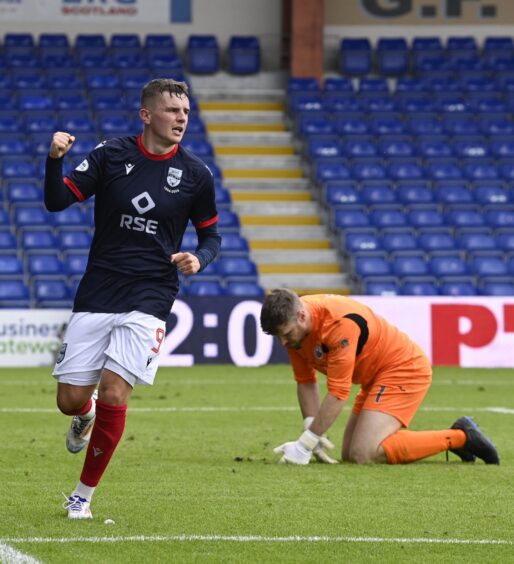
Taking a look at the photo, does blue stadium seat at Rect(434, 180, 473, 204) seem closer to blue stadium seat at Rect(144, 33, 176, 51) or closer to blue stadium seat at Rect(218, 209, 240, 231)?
blue stadium seat at Rect(218, 209, 240, 231)

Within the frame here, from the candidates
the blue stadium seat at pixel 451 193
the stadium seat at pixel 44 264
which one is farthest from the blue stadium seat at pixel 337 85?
the stadium seat at pixel 44 264

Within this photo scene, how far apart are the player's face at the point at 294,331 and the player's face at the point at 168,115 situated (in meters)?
1.81

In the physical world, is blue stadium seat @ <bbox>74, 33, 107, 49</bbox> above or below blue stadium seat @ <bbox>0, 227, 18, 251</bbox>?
above

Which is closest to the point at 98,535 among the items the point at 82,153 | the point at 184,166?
the point at 184,166

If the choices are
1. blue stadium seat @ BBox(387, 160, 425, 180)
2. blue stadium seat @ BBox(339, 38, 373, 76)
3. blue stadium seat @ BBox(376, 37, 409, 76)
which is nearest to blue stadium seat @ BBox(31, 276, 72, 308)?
blue stadium seat @ BBox(387, 160, 425, 180)

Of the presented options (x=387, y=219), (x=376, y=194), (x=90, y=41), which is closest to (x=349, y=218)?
(x=387, y=219)

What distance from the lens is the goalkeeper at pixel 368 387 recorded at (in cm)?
814

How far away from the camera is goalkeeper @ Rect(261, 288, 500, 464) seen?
8141 mm

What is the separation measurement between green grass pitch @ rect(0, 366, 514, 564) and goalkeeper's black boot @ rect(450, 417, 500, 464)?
0.41ft

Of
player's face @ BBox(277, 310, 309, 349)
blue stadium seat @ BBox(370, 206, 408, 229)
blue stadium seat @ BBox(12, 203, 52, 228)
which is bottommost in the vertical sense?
player's face @ BBox(277, 310, 309, 349)

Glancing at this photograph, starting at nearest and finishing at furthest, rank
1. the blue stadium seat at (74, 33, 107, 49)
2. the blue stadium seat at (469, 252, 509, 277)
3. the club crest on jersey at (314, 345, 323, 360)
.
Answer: the club crest on jersey at (314, 345, 323, 360) < the blue stadium seat at (469, 252, 509, 277) < the blue stadium seat at (74, 33, 107, 49)

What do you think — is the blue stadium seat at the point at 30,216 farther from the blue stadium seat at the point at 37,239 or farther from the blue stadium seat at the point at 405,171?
the blue stadium seat at the point at 405,171

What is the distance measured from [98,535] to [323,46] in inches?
976

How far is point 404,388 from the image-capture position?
28.6ft
